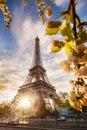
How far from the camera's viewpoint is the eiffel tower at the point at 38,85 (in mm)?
47406

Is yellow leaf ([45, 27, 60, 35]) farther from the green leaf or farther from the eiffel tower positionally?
the eiffel tower

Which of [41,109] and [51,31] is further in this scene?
[41,109]

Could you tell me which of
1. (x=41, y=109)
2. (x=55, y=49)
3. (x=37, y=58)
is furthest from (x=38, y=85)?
(x=55, y=49)

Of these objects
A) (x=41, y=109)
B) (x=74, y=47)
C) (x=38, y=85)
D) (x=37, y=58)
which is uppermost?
(x=37, y=58)

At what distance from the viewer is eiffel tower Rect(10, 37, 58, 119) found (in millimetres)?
47406

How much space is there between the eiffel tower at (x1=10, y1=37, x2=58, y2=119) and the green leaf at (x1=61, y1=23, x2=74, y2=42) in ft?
150

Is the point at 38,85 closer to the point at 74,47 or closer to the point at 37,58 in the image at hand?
the point at 37,58

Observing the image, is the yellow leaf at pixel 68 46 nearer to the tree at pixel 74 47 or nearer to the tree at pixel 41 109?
the tree at pixel 74 47

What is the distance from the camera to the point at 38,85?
47.2 m

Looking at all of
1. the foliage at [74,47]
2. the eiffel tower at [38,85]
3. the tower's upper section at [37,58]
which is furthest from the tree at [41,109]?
the foliage at [74,47]

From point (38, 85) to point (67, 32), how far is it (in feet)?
153

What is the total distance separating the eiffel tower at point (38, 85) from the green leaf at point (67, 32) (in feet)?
150

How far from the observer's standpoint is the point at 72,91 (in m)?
1.01

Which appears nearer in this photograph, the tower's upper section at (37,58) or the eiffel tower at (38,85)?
the eiffel tower at (38,85)
